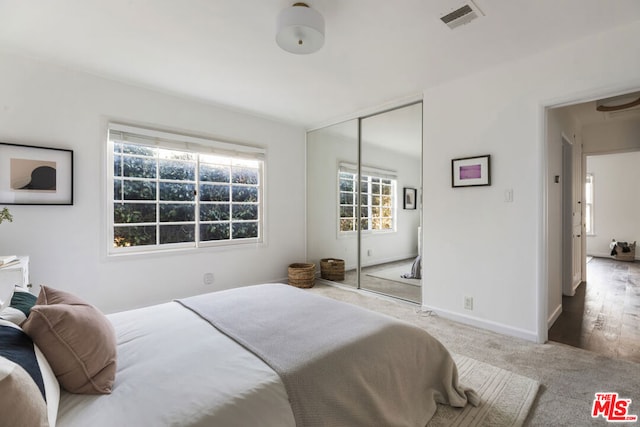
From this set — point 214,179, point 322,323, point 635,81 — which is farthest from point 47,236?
point 635,81

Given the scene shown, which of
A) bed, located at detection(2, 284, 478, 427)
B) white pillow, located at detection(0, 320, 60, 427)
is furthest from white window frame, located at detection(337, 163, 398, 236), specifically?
white pillow, located at detection(0, 320, 60, 427)

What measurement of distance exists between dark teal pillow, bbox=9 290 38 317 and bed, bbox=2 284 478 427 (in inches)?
9.2

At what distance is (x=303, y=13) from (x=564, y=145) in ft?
11.6

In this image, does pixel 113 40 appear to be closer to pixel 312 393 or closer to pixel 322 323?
pixel 322 323

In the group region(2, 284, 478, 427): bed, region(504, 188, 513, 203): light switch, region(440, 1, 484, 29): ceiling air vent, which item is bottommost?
region(2, 284, 478, 427): bed

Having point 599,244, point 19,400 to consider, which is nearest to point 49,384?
point 19,400

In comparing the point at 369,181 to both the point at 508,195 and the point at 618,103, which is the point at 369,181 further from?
the point at 618,103

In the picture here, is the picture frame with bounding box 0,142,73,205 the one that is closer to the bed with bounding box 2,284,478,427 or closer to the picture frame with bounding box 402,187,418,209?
the bed with bounding box 2,284,478,427

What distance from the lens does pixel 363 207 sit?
4.70 metres

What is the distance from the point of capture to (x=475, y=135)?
3.05 metres

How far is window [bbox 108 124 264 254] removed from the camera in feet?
10.9

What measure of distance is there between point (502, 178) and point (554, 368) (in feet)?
5.22

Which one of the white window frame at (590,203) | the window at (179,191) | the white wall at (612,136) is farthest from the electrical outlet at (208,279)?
the white window frame at (590,203)

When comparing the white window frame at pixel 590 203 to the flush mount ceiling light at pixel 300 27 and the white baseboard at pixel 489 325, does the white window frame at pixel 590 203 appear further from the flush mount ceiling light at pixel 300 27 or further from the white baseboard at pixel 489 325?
the flush mount ceiling light at pixel 300 27
